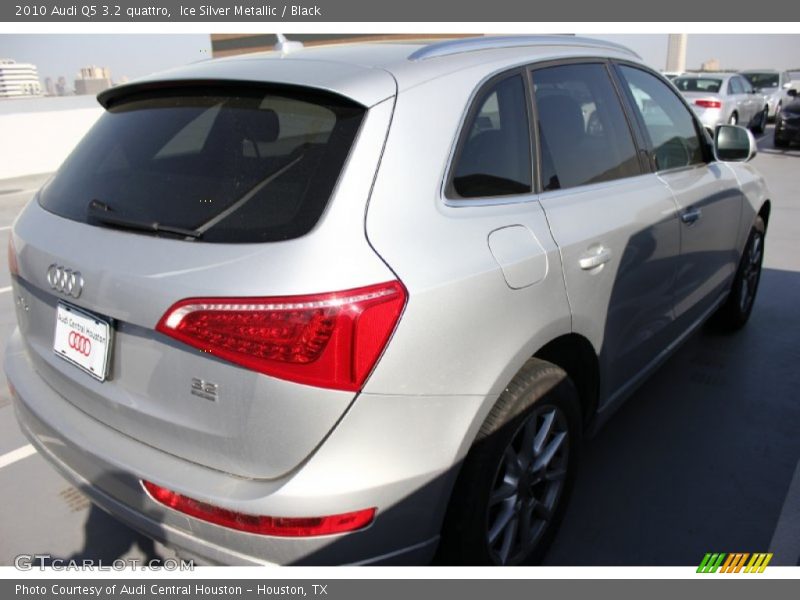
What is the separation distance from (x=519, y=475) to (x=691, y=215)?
1.63 metres

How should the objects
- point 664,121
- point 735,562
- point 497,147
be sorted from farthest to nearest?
1. point 664,121
2. point 735,562
3. point 497,147

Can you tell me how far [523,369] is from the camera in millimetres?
2078

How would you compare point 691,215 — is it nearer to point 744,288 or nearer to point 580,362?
point 580,362

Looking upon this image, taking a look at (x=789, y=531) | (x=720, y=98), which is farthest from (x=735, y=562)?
(x=720, y=98)

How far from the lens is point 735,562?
240 cm

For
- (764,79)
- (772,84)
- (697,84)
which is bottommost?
(697,84)

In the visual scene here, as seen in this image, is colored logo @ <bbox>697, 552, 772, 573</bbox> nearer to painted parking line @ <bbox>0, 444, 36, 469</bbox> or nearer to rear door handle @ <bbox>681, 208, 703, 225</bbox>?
rear door handle @ <bbox>681, 208, 703, 225</bbox>

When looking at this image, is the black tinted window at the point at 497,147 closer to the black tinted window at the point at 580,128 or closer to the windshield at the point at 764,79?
the black tinted window at the point at 580,128

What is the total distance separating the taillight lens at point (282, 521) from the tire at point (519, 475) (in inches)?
14.5

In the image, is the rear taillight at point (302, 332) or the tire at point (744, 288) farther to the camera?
the tire at point (744, 288)

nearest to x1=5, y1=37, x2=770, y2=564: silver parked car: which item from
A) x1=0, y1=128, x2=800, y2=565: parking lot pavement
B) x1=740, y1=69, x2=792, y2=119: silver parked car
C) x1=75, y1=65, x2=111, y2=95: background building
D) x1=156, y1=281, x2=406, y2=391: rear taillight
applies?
x1=156, y1=281, x2=406, y2=391: rear taillight

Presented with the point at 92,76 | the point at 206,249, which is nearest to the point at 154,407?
the point at 206,249

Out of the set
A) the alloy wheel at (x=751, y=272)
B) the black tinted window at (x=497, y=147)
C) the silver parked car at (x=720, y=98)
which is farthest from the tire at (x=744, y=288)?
the silver parked car at (x=720, y=98)

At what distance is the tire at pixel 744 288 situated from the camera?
4.23 meters
